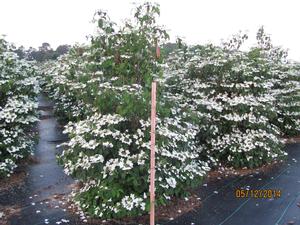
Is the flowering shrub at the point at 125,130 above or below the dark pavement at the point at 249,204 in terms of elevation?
above

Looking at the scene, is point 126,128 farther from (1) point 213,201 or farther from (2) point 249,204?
(2) point 249,204

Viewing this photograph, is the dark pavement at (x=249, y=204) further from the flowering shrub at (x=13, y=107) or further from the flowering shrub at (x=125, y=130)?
the flowering shrub at (x=13, y=107)

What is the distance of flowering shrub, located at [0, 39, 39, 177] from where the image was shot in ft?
21.4

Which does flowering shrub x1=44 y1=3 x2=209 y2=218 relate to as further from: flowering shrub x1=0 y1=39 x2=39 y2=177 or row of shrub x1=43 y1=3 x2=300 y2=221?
flowering shrub x1=0 y1=39 x2=39 y2=177

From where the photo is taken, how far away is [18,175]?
23.6ft

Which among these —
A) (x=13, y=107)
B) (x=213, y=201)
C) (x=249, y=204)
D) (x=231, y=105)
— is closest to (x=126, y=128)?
(x=213, y=201)

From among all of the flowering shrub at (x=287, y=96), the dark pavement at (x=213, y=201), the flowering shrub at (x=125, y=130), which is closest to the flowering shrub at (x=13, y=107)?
the dark pavement at (x=213, y=201)

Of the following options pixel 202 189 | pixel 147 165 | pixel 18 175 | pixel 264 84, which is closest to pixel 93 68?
pixel 147 165

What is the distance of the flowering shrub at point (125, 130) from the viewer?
15.2 feet

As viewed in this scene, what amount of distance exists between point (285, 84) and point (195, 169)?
20.6ft

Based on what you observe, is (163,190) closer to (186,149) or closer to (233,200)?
(186,149)

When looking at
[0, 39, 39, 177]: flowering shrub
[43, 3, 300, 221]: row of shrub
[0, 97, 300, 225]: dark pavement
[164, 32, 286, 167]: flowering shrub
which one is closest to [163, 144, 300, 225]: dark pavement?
[0, 97, 300, 225]: dark pavement

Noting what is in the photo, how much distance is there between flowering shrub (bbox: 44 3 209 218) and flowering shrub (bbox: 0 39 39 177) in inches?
70.1

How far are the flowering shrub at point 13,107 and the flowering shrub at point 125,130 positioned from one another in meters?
1.78
